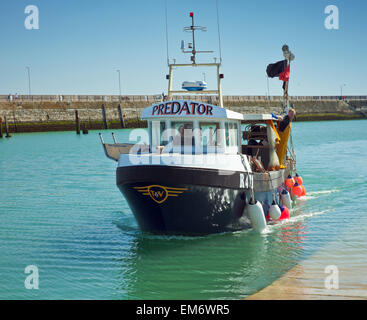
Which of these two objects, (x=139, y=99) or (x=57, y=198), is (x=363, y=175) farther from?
(x=139, y=99)

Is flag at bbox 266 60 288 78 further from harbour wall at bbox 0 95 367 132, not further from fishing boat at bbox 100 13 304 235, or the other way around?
harbour wall at bbox 0 95 367 132

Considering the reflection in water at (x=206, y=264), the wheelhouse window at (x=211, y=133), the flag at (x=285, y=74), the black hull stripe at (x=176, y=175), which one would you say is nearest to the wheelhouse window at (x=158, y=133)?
the wheelhouse window at (x=211, y=133)

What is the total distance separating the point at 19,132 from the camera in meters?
70.2

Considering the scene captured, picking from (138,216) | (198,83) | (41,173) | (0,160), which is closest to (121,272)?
(138,216)

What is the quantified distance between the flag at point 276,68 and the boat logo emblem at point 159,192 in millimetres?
8218

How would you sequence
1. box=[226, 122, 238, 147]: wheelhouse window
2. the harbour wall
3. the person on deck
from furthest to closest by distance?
1. the harbour wall
2. the person on deck
3. box=[226, 122, 238, 147]: wheelhouse window

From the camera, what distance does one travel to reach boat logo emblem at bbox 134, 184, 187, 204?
38.5 ft

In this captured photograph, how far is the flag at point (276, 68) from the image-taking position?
58.2 feet

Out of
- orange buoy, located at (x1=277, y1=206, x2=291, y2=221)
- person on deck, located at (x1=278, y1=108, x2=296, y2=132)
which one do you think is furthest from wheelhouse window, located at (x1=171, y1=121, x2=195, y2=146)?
person on deck, located at (x1=278, y1=108, x2=296, y2=132)

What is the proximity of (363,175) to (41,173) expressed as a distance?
19570 millimetres

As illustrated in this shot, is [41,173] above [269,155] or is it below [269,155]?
below

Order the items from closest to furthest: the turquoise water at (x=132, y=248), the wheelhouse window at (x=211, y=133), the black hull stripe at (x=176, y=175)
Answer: the turquoise water at (x=132, y=248), the black hull stripe at (x=176, y=175), the wheelhouse window at (x=211, y=133)

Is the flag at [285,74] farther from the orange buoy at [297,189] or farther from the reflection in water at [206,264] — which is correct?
the reflection in water at [206,264]

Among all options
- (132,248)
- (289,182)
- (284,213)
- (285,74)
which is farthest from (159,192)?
(285,74)
